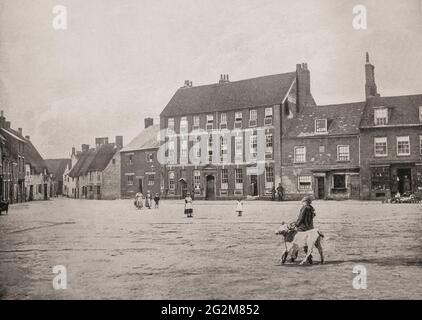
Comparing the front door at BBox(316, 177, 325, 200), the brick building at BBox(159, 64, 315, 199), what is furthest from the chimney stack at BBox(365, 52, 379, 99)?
the brick building at BBox(159, 64, 315, 199)

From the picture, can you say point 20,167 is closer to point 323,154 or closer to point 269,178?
point 269,178

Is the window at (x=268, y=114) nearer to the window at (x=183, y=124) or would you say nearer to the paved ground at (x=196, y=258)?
the window at (x=183, y=124)

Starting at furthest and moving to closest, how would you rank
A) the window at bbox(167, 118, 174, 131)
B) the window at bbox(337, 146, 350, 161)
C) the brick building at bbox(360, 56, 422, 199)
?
the window at bbox(167, 118, 174, 131), the window at bbox(337, 146, 350, 161), the brick building at bbox(360, 56, 422, 199)

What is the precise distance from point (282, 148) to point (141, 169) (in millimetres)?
7349

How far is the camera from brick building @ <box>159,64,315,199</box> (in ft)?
46.4

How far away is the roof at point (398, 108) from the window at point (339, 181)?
159 cm

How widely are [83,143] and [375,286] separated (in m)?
5.36

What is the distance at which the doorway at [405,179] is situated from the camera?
9102 mm

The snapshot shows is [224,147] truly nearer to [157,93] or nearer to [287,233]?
[157,93]

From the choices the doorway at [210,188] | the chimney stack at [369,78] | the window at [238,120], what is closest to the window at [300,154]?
the window at [238,120]

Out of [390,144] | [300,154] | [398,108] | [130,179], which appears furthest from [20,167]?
[130,179]

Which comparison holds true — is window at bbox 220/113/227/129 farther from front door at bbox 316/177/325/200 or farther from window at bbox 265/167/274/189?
front door at bbox 316/177/325/200

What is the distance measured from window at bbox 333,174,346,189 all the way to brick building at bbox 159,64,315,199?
1878 millimetres
